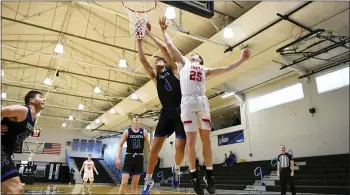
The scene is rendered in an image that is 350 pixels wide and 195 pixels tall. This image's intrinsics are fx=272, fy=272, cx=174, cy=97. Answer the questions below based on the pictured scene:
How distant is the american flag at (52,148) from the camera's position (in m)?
21.8

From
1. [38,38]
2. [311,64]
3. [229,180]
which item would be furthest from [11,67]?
[311,64]

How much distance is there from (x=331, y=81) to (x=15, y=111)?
38.6 feet

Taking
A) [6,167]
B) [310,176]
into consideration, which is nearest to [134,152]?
[6,167]

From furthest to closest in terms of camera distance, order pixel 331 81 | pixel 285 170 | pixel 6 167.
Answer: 1. pixel 331 81
2. pixel 285 170
3. pixel 6 167

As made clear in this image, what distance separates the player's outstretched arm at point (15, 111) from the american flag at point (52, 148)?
68.7 feet

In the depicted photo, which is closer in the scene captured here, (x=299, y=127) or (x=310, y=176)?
(x=310, y=176)

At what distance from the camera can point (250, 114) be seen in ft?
49.0

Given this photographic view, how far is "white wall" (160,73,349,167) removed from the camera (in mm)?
10508

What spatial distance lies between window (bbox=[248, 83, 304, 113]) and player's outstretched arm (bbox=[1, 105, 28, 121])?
11.9 meters

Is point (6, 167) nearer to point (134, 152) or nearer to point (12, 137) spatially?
point (12, 137)

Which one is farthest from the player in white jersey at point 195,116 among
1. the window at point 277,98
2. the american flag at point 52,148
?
the american flag at point 52,148

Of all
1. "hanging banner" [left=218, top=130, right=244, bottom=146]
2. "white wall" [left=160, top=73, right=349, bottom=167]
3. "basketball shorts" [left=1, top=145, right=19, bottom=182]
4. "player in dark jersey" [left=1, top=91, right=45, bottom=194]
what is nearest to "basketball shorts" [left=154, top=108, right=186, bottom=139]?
"player in dark jersey" [left=1, top=91, right=45, bottom=194]

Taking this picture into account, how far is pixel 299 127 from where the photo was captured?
12227 mm

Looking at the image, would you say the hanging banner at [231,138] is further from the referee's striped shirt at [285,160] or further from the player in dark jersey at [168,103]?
the player in dark jersey at [168,103]
